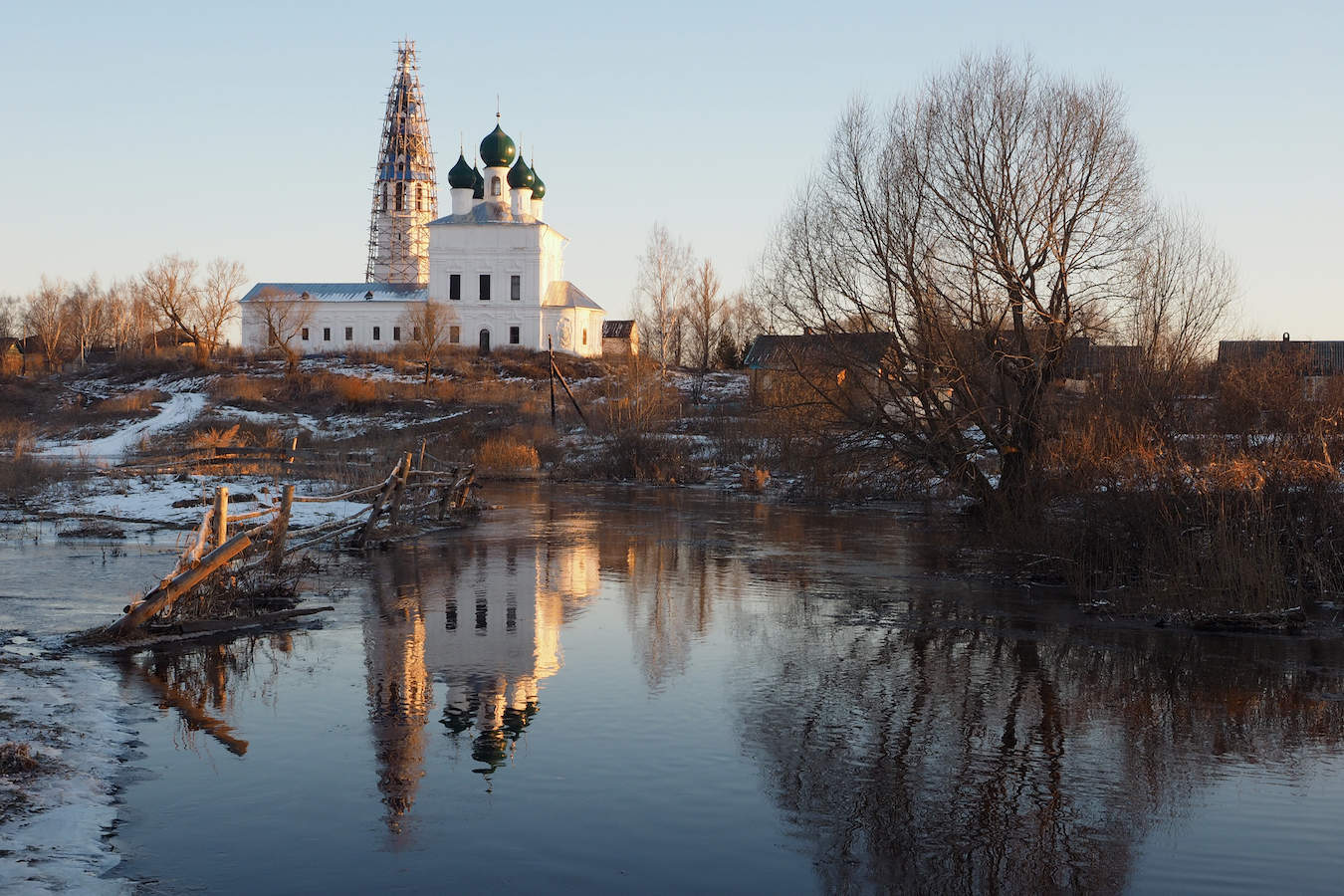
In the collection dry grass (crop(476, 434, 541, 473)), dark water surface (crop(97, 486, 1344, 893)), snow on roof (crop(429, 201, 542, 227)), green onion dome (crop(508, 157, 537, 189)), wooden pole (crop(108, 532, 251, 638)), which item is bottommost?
dark water surface (crop(97, 486, 1344, 893))

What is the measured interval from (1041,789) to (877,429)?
47.9ft

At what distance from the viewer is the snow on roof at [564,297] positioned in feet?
238

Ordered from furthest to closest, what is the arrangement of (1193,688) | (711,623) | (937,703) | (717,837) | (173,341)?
(173,341) < (711,623) < (1193,688) < (937,703) < (717,837)

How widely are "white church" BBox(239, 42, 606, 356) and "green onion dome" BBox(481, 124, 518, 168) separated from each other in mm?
59

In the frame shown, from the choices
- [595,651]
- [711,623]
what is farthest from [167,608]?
[711,623]

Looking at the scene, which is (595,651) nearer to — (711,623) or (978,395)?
(711,623)

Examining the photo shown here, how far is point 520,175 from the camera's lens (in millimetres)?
73000

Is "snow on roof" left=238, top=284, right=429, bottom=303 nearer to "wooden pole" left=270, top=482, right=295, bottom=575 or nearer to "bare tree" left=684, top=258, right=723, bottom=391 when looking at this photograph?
"bare tree" left=684, top=258, right=723, bottom=391

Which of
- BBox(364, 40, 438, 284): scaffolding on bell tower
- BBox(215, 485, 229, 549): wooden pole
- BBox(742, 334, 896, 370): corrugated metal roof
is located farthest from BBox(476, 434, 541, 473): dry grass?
BBox(364, 40, 438, 284): scaffolding on bell tower

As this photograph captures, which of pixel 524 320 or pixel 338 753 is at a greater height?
pixel 524 320

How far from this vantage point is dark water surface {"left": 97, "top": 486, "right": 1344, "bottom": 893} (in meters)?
6.36

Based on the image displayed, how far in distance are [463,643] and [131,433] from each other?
4082cm

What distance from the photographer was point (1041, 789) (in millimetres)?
7543

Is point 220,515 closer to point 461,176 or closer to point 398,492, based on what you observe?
point 398,492
